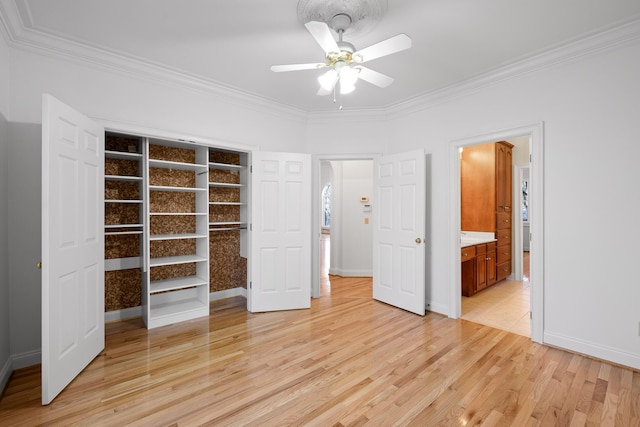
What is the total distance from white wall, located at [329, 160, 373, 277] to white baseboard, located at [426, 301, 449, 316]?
2147 millimetres

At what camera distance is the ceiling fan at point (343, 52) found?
6.40 feet

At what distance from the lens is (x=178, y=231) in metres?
4.05

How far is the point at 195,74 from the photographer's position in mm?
3414

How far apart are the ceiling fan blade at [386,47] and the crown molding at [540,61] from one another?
6.00 feet

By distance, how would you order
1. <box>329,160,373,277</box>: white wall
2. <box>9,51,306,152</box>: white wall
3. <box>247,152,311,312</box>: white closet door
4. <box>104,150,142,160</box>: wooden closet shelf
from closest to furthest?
<box>9,51,306,152</box>: white wall < <box>104,150,142,160</box>: wooden closet shelf < <box>247,152,311,312</box>: white closet door < <box>329,160,373,277</box>: white wall

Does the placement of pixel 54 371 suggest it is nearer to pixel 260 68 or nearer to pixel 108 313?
pixel 108 313

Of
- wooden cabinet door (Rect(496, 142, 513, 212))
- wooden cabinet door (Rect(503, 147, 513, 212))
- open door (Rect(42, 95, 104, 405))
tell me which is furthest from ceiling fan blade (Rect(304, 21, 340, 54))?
wooden cabinet door (Rect(503, 147, 513, 212))

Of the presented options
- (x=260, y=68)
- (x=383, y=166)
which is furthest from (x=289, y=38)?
(x=383, y=166)

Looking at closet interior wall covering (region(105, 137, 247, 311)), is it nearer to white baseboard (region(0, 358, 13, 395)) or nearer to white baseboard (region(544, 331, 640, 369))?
white baseboard (region(0, 358, 13, 395))

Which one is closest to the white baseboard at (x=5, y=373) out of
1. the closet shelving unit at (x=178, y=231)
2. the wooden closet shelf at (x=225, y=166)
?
the closet shelving unit at (x=178, y=231)

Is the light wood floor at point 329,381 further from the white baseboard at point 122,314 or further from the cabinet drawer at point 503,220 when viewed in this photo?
the cabinet drawer at point 503,220

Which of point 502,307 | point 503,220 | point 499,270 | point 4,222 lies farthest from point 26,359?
point 503,220

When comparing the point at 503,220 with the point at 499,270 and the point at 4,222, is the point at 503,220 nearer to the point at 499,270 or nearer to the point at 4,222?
the point at 499,270

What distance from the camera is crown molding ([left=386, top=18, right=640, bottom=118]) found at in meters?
2.52
